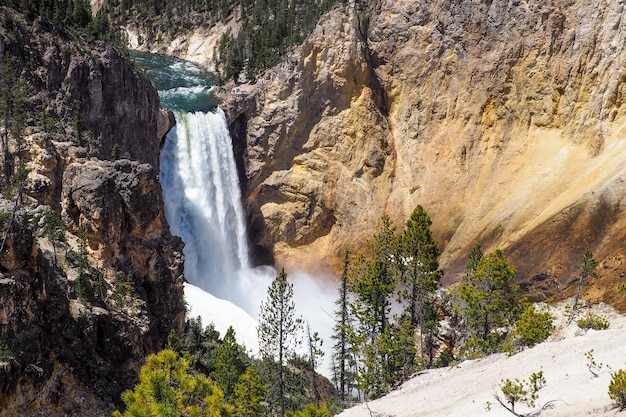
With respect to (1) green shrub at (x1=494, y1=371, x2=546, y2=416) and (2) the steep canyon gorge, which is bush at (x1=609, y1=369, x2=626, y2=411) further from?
(2) the steep canyon gorge

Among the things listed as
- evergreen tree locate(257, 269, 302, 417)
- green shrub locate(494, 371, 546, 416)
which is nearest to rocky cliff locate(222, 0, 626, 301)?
evergreen tree locate(257, 269, 302, 417)

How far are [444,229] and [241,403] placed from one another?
1087 inches

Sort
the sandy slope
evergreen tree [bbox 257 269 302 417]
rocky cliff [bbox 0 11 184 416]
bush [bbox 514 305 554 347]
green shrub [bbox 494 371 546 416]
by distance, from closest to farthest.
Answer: the sandy slope, green shrub [bbox 494 371 546 416], rocky cliff [bbox 0 11 184 416], bush [bbox 514 305 554 347], evergreen tree [bbox 257 269 302 417]

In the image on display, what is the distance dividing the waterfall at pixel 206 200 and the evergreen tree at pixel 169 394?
32.3 meters

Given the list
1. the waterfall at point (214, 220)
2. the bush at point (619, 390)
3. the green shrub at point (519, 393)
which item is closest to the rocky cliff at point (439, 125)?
the waterfall at point (214, 220)

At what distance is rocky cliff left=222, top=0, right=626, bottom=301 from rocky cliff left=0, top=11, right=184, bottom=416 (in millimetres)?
14060

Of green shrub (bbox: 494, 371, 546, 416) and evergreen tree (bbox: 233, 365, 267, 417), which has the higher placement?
evergreen tree (bbox: 233, 365, 267, 417)

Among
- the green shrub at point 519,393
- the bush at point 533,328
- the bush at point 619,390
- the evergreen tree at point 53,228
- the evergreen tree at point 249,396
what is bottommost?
the bush at point 619,390

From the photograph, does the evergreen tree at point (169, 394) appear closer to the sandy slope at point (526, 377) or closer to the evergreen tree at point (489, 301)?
the sandy slope at point (526, 377)

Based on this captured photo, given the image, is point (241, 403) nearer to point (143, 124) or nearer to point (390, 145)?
point (143, 124)

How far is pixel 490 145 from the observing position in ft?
168

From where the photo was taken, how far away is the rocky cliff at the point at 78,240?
23.9 m

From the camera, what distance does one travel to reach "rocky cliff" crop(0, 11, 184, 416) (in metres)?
23.9

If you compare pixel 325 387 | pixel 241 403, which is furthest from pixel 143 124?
pixel 241 403
